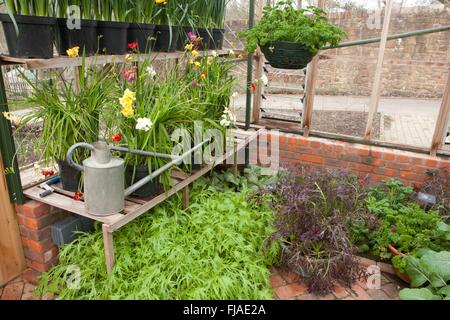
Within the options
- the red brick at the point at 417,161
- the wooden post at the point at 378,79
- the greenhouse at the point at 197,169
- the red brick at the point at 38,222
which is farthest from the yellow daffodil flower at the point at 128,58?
the red brick at the point at 417,161

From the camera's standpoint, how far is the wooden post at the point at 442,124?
276 centimetres

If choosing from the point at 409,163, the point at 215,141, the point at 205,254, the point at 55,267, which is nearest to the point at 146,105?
the point at 215,141

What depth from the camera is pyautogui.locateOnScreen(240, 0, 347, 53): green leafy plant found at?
216 cm

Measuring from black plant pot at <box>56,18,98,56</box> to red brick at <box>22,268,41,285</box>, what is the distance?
1.27 metres

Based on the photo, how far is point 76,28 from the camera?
184cm

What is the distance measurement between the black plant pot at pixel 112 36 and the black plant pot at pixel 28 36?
34cm

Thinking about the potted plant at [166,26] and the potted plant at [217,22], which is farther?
the potted plant at [217,22]

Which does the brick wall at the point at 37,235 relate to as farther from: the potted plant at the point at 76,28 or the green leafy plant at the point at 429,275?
the green leafy plant at the point at 429,275

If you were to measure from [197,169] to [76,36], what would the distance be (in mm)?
1083

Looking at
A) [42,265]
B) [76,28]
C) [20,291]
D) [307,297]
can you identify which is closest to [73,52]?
[76,28]

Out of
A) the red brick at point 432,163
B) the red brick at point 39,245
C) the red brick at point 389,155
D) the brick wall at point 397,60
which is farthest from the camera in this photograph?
the red brick at point 389,155

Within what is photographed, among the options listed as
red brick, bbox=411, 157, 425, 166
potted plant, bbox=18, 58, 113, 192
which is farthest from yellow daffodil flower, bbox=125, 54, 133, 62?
red brick, bbox=411, 157, 425, 166

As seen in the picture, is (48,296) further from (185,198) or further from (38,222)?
(185,198)
